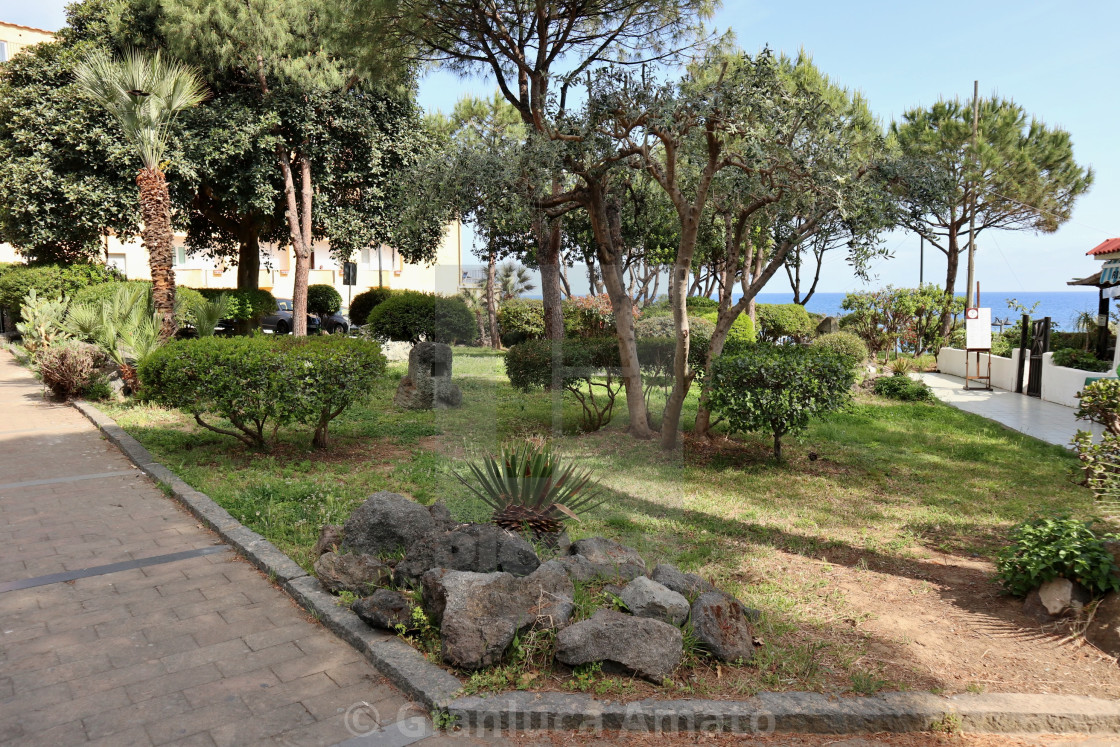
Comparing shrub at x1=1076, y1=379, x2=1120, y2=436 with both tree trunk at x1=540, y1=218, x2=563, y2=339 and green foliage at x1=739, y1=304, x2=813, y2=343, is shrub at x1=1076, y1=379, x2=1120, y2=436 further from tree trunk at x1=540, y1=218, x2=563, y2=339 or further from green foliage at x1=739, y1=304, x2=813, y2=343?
green foliage at x1=739, y1=304, x2=813, y2=343

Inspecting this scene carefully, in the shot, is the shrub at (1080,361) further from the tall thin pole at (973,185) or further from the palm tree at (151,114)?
the palm tree at (151,114)

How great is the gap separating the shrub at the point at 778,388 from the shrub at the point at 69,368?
9.19 metres

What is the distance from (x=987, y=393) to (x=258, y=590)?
42.4ft

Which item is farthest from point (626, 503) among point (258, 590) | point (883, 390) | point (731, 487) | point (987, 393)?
point (987, 393)

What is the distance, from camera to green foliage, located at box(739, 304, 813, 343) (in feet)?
65.0

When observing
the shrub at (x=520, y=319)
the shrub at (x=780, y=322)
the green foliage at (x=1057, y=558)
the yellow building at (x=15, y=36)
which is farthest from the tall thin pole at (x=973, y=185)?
the yellow building at (x=15, y=36)

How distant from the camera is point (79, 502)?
19.2 feet

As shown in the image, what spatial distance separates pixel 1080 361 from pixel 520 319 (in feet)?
37.0

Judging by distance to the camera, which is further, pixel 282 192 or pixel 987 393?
pixel 282 192

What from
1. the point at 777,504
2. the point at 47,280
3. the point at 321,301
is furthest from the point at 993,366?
the point at 47,280

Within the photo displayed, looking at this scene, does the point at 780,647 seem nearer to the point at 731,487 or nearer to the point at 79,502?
the point at 731,487

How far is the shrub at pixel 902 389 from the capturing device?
12.1 meters

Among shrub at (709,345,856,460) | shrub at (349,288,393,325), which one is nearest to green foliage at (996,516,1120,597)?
shrub at (709,345,856,460)

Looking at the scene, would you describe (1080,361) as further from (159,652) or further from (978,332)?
(159,652)
